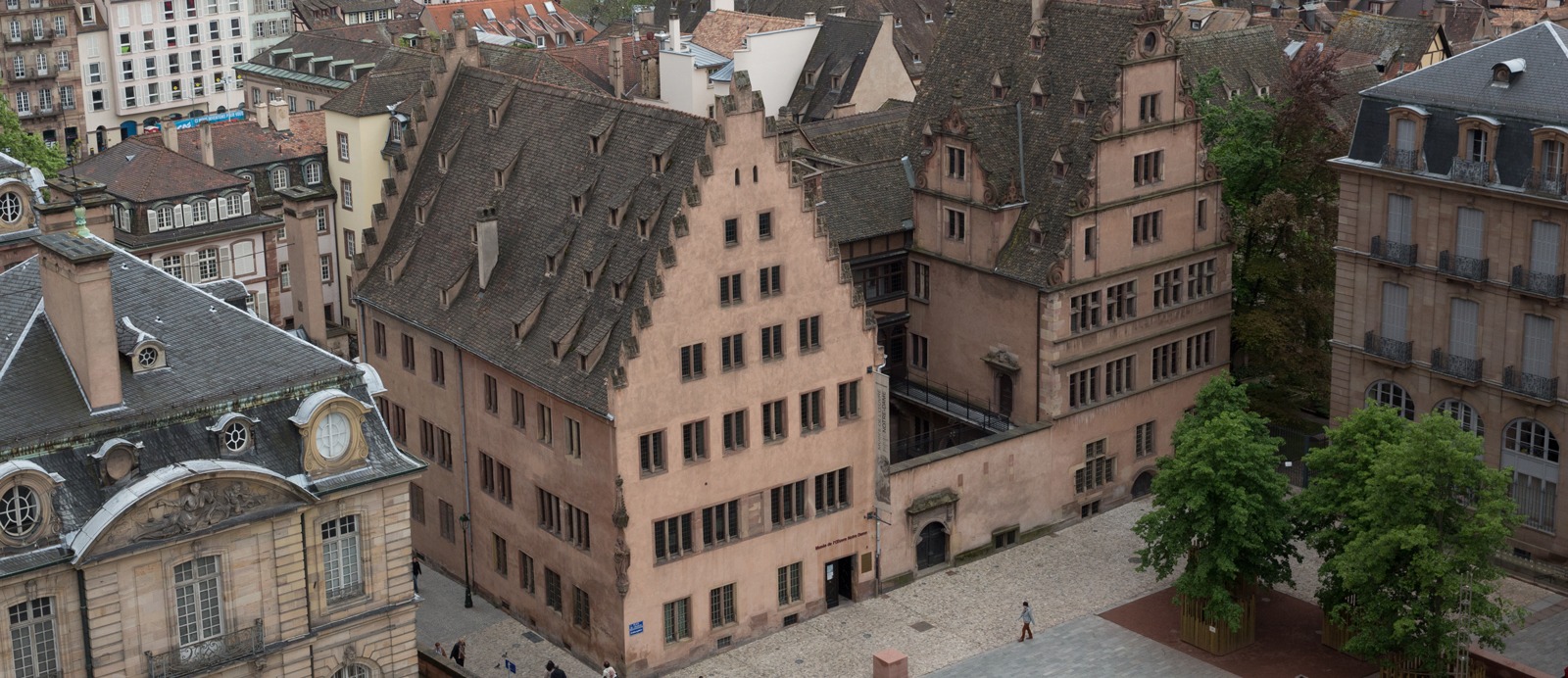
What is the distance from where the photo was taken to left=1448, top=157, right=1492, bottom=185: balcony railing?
84.2 m

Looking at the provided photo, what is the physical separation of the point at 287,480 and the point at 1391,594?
40062 mm

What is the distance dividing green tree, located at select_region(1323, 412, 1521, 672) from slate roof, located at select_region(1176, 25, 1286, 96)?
5840cm

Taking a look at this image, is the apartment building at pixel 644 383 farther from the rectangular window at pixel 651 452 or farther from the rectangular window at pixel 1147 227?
the rectangular window at pixel 1147 227

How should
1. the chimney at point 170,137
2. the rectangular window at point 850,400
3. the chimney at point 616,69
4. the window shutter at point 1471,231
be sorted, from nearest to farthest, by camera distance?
the rectangular window at point 850,400 < the window shutter at point 1471,231 < the chimney at point 170,137 < the chimney at point 616,69

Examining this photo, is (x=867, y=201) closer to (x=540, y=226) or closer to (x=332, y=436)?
(x=540, y=226)

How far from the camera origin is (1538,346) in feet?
276

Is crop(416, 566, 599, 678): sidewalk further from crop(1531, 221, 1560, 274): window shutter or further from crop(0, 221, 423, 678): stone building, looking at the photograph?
crop(1531, 221, 1560, 274): window shutter

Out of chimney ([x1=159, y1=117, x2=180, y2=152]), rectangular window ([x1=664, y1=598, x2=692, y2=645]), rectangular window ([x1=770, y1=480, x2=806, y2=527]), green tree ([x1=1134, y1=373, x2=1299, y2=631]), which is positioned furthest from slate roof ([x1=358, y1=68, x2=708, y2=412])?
chimney ([x1=159, y1=117, x2=180, y2=152])

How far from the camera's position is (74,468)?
62.5 meters

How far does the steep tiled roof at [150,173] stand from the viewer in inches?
4341

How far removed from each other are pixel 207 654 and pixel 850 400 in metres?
29.6

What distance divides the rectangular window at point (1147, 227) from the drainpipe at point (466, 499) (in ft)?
103

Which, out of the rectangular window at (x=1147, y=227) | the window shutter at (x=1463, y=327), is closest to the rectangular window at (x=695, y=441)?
the rectangular window at (x=1147, y=227)

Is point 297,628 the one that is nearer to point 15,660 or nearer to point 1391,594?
point 15,660
